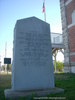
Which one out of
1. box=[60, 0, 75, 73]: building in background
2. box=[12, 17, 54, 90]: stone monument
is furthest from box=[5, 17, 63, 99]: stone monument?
box=[60, 0, 75, 73]: building in background

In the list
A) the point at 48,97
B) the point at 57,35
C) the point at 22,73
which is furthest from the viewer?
the point at 57,35

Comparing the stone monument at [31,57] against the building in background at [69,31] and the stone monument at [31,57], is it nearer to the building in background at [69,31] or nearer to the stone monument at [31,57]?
the stone monument at [31,57]

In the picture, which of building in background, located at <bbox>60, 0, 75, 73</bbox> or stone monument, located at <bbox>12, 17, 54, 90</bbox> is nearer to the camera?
stone monument, located at <bbox>12, 17, 54, 90</bbox>

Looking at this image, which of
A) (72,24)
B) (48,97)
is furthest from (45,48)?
(72,24)

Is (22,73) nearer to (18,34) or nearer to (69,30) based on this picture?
(18,34)

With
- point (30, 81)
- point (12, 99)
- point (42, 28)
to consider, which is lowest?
point (12, 99)

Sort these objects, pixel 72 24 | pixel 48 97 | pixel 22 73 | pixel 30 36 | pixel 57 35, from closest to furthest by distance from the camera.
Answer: pixel 48 97
pixel 22 73
pixel 30 36
pixel 72 24
pixel 57 35

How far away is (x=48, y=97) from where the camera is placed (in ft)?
15.0

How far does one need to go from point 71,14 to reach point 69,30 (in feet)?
5.96

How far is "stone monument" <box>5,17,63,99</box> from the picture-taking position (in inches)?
216

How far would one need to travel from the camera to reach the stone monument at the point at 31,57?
550 centimetres

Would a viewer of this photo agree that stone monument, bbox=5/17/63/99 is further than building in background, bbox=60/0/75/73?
No

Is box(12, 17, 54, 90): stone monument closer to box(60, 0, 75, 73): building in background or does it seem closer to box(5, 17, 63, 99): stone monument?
box(5, 17, 63, 99): stone monument

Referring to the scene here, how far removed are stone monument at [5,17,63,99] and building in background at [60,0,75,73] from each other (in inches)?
432
